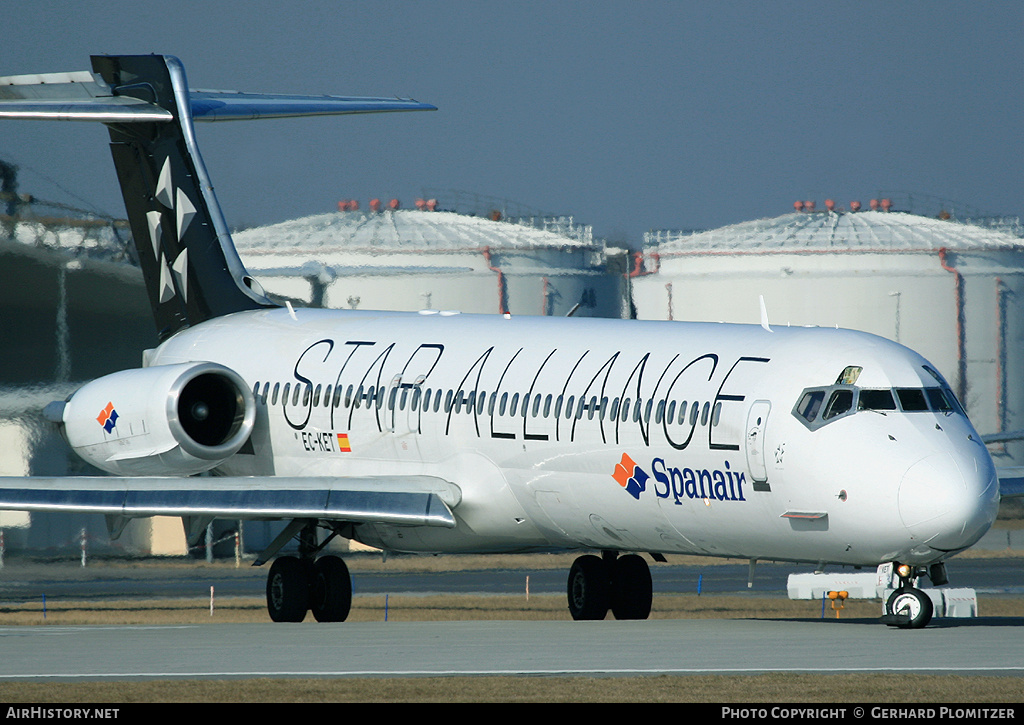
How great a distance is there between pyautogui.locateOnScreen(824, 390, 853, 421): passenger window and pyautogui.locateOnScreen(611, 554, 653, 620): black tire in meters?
6.31

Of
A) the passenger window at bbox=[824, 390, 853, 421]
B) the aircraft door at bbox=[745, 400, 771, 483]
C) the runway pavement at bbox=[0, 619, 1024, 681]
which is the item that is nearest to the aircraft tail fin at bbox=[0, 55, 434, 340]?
the runway pavement at bbox=[0, 619, 1024, 681]

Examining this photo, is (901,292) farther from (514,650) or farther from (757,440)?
(514,650)

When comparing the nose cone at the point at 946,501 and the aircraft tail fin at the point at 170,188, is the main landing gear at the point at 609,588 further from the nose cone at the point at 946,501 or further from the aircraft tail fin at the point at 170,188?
the aircraft tail fin at the point at 170,188

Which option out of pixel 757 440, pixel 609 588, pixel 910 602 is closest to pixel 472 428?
pixel 609 588

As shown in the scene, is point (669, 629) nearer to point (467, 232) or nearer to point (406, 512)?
point (406, 512)

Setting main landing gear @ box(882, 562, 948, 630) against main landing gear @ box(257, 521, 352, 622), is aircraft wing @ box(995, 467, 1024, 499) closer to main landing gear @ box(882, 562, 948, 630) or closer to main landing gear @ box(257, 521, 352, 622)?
main landing gear @ box(882, 562, 948, 630)

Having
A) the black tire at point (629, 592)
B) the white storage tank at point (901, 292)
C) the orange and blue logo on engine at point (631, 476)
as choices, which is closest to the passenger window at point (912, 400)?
the orange and blue logo on engine at point (631, 476)

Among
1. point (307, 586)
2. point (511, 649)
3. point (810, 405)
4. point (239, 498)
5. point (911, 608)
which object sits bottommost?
point (307, 586)

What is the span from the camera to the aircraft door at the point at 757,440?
21094 millimetres

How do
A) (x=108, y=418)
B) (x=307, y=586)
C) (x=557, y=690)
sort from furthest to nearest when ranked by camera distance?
(x=108, y=418), (x=307, y=586), (x=557, y=690)

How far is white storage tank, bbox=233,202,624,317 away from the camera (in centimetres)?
5488

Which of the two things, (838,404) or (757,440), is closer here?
(838,404)

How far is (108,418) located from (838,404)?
475 inches

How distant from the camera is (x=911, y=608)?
67.5 ft
